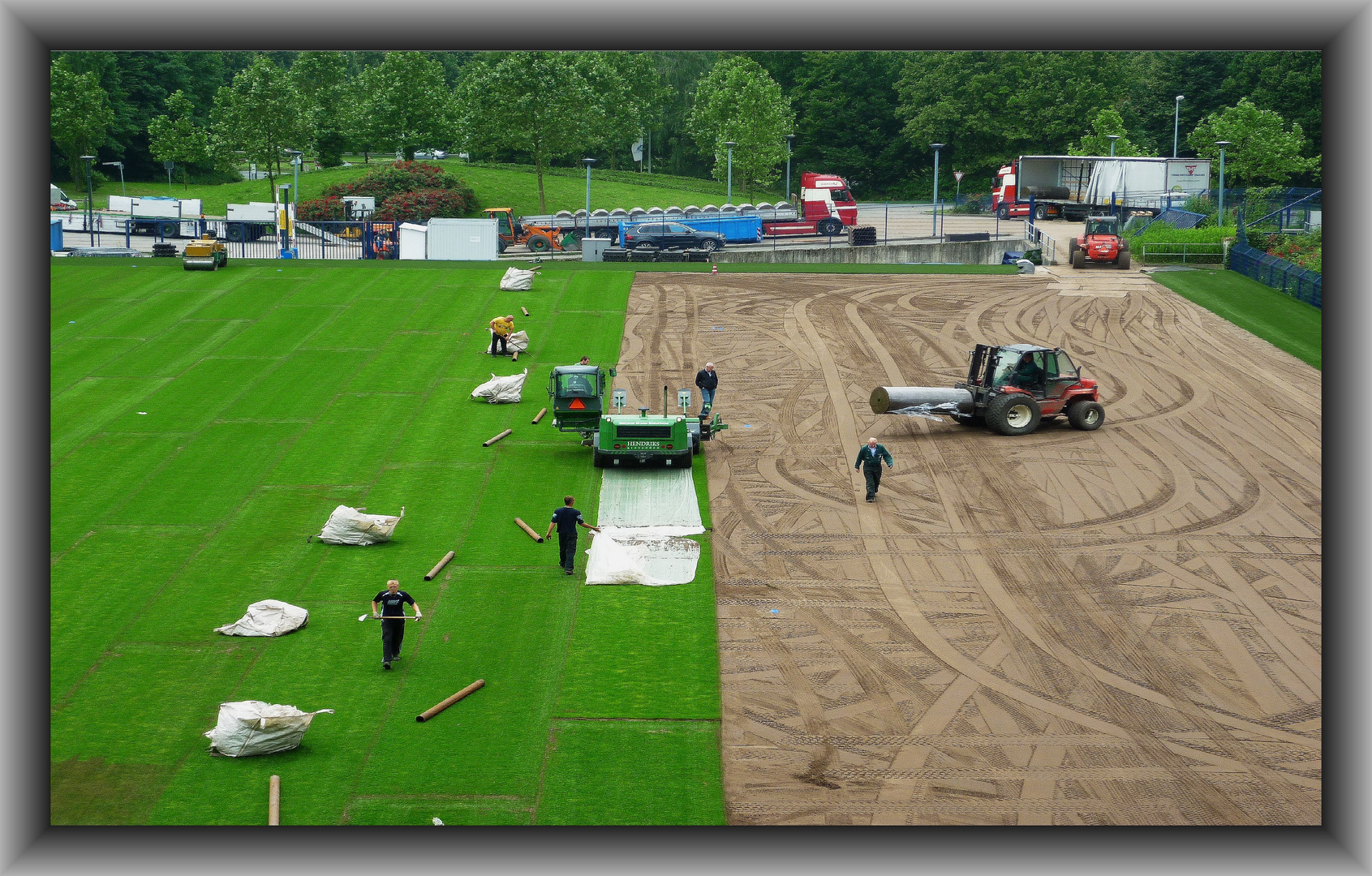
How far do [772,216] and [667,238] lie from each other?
33.6 ft

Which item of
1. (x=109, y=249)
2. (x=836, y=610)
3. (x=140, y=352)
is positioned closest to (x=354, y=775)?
(x=836, y=610)

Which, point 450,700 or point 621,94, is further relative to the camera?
point 621,94

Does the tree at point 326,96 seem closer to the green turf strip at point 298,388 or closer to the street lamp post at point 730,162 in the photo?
the street lamp post at point 730,162

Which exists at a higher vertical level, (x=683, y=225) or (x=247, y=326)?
(x=683, y=225)

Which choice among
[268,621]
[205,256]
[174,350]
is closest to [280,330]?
[174,350]

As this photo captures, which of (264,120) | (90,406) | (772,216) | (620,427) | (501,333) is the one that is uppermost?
(264,120)

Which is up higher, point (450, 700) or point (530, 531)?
point (530, 531)

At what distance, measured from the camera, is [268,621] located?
21266mm

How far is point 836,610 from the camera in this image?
22391 mm

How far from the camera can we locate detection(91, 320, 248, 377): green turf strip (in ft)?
127

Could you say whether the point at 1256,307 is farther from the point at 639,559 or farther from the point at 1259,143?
the point at 639,559

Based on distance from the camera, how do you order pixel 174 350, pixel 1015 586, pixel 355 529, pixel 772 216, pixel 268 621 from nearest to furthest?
pixel 268 621, pixel 1015 586, pixel 355 529, pixel 174 350, pixel 772 216
